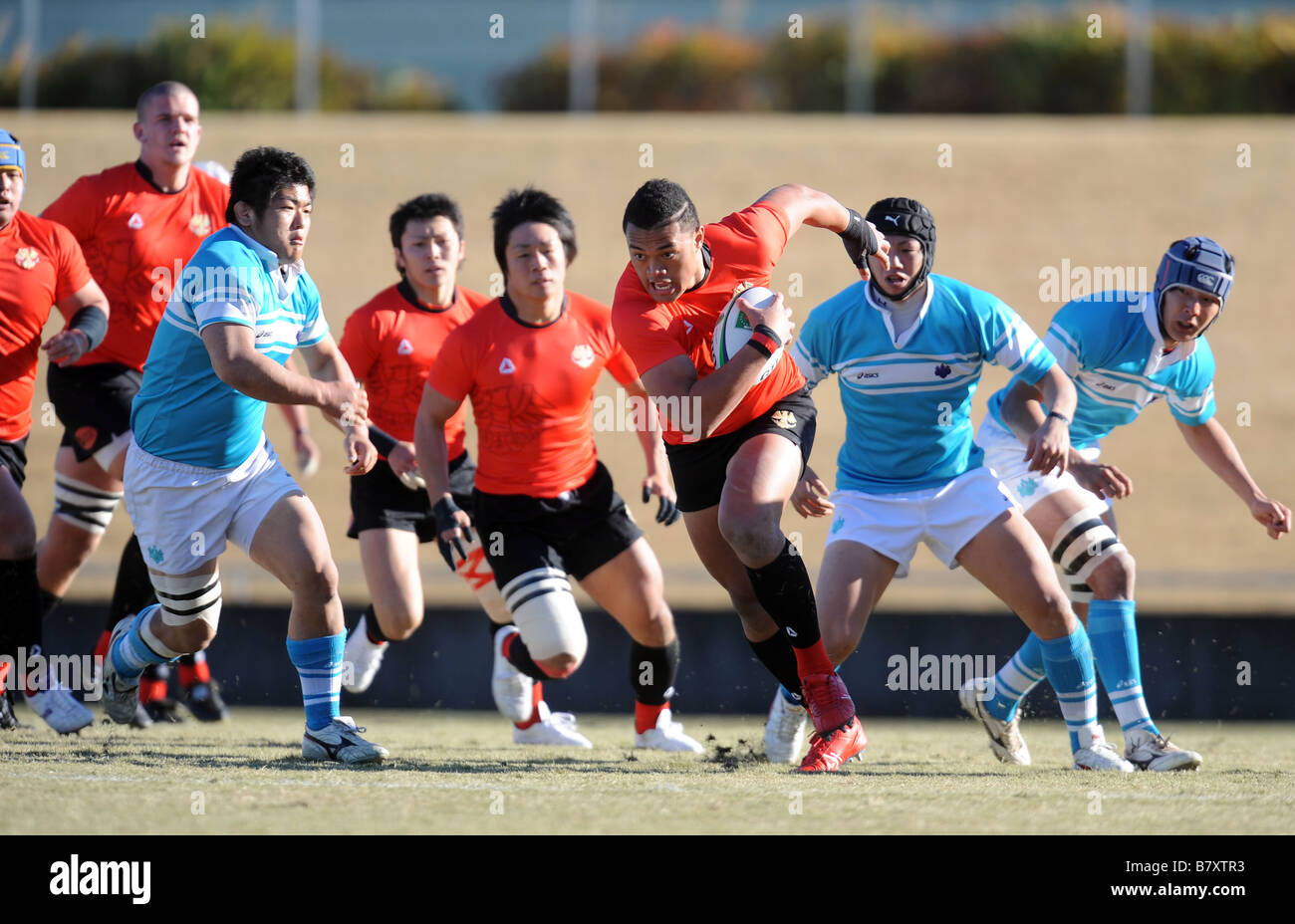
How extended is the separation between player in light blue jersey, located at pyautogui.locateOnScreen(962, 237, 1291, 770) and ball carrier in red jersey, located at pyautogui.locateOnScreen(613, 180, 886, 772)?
3.06ft

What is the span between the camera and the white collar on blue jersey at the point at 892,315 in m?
5.59

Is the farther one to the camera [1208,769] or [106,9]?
[106,9]

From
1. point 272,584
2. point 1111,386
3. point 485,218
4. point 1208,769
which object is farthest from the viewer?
point 485,218

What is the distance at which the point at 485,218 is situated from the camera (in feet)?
61.5

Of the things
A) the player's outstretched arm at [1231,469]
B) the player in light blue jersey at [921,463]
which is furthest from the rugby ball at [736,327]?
the player's outstretched arm at [1231,469]

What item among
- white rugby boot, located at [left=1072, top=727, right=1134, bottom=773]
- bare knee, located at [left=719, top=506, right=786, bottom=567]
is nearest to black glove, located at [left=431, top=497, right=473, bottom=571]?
bare knee, located at [left=719, top=506, right=786, bottom=567]

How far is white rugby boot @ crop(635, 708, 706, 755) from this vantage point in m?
6.30

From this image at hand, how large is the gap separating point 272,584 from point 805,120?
11.5 metres

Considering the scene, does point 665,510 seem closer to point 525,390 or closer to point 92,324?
point 525,390

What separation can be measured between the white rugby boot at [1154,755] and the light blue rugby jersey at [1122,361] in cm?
126

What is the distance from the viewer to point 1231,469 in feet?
20.3

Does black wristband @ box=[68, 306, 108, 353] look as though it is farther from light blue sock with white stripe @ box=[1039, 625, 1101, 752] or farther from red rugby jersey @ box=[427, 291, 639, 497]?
light blue sock with white stripe @ box=[1039, 625, 1101, 752]
